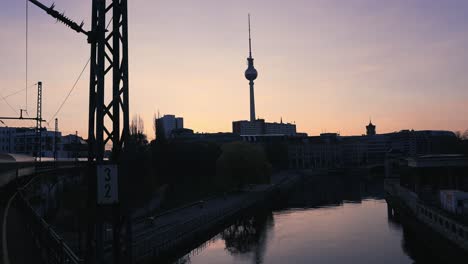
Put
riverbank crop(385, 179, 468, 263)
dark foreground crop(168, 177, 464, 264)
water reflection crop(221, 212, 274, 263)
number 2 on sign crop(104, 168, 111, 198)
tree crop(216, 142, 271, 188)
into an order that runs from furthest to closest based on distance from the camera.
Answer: tree crop(216, 142, 271, 188) → water reflection crop(221, 212, 274, 263) → dark foreground crop(168, 177, 464, 264) → riverbank crop(385, 179, 468, 263) → number 2 on sign crop(104, 168, 111, 198)

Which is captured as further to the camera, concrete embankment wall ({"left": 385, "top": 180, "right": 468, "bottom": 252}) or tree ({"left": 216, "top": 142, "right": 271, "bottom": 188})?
tree ({"left": 216, "top": 142, "right": 271, "bottom": 188})

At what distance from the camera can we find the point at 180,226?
127 feet

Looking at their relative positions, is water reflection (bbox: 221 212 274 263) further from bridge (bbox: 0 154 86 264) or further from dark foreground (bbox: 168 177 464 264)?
bridge (bbox: 0 154 86 264)

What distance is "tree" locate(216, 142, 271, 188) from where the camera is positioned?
7481 cm

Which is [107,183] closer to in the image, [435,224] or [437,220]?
[437,220]

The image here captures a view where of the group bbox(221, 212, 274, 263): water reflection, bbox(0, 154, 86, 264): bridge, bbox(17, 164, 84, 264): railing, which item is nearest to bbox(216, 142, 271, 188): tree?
bbox(221, 212, 274, 263): water reflection

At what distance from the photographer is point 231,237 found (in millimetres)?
45094

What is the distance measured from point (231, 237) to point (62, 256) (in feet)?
105

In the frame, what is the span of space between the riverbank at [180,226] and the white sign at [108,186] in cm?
1657

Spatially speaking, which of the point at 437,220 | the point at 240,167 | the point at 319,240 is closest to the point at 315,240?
the point at 319,240

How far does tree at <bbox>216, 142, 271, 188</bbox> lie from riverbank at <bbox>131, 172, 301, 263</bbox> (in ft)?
26.4

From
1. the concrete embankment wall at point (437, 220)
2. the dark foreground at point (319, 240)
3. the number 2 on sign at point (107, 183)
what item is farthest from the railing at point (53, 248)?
the concrete embankment wall at point (437, 220)

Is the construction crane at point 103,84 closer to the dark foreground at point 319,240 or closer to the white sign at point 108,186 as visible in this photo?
the white sign at point 108,186

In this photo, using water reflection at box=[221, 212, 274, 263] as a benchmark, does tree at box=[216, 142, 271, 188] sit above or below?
above
